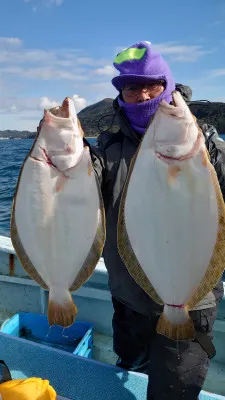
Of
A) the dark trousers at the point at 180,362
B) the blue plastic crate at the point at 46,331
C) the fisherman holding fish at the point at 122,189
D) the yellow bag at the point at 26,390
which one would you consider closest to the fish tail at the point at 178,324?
the fisherman holding fish at the point at 122,189

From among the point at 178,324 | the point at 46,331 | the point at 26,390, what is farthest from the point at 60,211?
the point at 46,331

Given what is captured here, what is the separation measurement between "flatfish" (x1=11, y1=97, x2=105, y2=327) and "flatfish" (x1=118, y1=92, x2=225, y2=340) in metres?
0.16

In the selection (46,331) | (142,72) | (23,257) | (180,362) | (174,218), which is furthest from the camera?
(46,331)

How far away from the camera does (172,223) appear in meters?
1.69

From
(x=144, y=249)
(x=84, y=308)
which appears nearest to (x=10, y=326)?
(x=84, y=308)

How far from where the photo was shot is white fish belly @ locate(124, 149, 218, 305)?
1.65 meters

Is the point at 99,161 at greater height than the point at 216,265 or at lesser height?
greater

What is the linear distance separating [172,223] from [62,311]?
620mm

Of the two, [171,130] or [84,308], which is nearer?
[171,130]

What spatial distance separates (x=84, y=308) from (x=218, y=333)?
1.41 meters

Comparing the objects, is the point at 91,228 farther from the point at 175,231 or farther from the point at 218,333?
the point at 218,333

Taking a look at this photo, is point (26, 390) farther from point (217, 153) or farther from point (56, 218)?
point (217, 153)

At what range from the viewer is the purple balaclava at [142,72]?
2.24 m

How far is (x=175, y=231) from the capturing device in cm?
169
